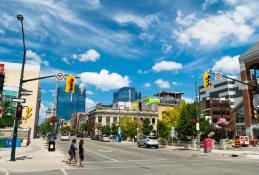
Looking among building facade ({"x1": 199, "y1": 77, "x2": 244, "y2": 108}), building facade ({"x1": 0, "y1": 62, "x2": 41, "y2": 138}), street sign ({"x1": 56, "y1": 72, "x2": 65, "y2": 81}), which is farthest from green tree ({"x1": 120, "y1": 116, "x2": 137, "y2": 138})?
street sign ({"x1": 56, "y1": 72, "x2": 65, "y2": 81})

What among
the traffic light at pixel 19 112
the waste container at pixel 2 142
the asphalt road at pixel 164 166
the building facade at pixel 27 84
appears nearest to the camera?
the asphalt road at pixel 164 166

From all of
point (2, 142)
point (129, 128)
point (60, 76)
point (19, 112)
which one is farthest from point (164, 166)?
point (129, 128)

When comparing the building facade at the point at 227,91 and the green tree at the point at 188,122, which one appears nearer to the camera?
the green tree at the point at 188,122

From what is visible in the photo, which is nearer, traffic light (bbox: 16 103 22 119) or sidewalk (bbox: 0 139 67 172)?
sidewalk (bbox: 0 139 67 172)

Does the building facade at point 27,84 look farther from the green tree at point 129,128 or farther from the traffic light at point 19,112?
the traffic light at point 19,112

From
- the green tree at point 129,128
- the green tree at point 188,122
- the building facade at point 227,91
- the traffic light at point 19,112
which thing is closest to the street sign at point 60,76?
the traffic light at point 19,112

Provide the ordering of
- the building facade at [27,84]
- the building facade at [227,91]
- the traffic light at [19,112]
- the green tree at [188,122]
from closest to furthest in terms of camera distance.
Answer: the traffic light at [19,112] → the green tree at [188,122] → the building facade at [27,84] → the building facade at [227,91]

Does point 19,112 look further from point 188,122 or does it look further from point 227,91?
point 227,91

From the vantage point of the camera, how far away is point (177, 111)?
70.3 m


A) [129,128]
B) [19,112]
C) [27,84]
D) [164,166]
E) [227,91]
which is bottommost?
[164,166]

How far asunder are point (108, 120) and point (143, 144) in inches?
3336

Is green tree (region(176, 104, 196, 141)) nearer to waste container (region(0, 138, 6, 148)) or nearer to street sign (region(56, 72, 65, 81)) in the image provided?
waste container (region(0, 138, 6, 148))

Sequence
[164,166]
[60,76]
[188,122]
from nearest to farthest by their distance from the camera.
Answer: [164,166] → [60,76] → [188,122]

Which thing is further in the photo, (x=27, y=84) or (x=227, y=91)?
(x=227, y=91)
